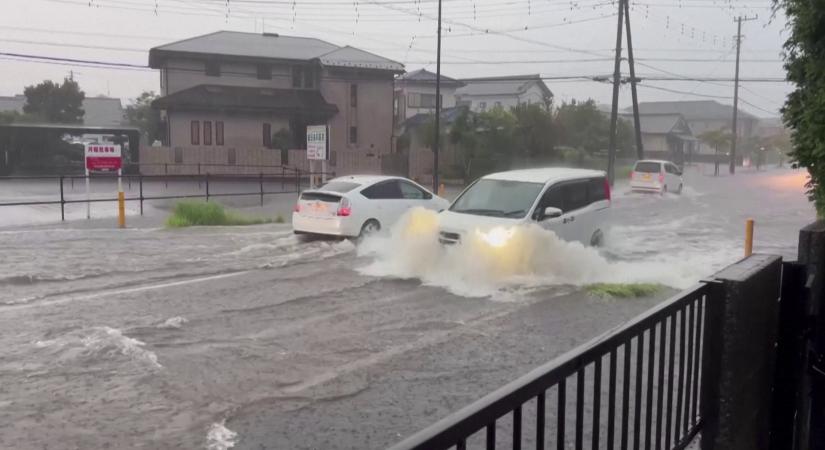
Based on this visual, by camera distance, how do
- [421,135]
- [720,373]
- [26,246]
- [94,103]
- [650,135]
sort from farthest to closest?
[650,135], [94,103], [421,135], [26,246], [720,373]

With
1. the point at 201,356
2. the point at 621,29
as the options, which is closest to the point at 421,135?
the point at 621,29

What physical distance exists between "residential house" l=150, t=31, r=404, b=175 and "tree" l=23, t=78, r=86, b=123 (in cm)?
1737

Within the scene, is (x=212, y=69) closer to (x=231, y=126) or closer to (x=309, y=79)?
(x=231, y=126)

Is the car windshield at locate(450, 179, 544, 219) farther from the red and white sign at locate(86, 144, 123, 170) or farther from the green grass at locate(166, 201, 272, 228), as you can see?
the red and white sign at locate(86, 144, 123, 170)

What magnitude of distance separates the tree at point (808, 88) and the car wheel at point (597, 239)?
30.0 feet

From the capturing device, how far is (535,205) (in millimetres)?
13172

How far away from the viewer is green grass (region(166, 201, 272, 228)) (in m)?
20.6

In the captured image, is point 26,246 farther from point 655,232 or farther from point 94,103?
point 94,103

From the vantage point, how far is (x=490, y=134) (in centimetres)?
4256

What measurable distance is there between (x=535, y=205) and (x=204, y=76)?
37819mm

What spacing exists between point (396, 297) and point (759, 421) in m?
6.88

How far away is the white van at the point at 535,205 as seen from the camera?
12883 mm

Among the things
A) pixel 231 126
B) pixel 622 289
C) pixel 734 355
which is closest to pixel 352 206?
pixel 622 289

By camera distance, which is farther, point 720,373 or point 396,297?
point 396,297
